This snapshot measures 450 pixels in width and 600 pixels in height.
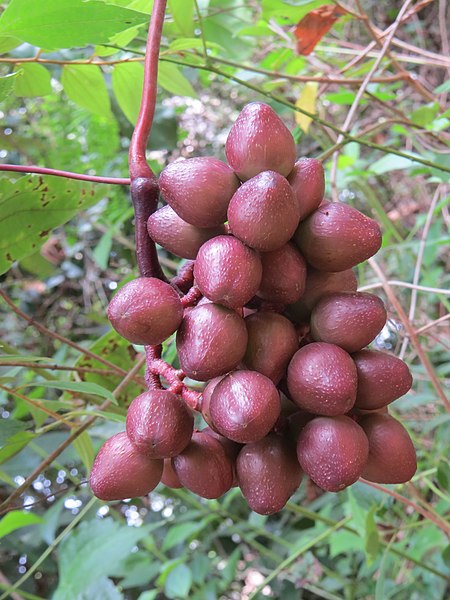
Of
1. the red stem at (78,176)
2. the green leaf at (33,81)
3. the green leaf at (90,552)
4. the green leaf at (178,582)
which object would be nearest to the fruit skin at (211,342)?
the red stem at (78,176)

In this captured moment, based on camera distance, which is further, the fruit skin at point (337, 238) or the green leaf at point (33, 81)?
the green leaf at point (33, 81)

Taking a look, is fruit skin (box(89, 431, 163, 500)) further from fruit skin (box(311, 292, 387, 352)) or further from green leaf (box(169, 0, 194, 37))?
green leaf (box(169, 0, 194, 37))

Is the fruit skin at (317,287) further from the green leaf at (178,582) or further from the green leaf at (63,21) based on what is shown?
the green leaf at (178,582)

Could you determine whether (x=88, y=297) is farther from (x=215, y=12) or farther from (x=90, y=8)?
(x=90, y=8)

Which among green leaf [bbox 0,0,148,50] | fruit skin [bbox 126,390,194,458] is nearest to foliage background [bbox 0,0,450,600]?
green leaf [bbox 0,0,148,50]

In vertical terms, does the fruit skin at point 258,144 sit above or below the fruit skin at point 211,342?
above

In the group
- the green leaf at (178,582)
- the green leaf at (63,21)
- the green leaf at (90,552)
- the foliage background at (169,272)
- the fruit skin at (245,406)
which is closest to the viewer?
the fruit skin at (245,406)

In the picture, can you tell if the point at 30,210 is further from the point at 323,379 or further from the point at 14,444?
the point at 323,379
